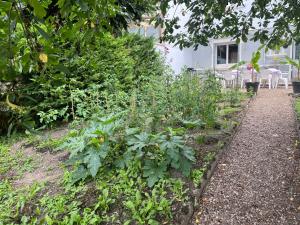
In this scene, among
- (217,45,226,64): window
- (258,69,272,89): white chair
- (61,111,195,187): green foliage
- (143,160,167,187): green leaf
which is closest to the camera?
(143,160,167,187): green leaf

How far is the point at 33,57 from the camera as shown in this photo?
1135 millimetres

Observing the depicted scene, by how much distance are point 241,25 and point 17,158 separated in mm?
3737

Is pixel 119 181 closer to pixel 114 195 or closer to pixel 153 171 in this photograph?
pixel 114 195

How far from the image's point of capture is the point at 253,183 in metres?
3.05

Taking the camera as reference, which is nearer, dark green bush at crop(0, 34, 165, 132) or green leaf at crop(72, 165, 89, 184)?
green leaf at crop(72, 165, 89, 184)

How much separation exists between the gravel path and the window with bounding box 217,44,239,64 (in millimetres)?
13141

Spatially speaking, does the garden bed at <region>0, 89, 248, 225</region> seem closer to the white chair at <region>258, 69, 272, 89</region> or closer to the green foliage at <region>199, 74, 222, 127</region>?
the green foliage at <region>199, 74, 222, 127</region>

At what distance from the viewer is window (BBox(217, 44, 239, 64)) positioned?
17266 millimetres

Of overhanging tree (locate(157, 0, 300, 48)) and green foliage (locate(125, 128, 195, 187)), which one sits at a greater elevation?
overhanging tree (locate(157, 0, 300, 48))

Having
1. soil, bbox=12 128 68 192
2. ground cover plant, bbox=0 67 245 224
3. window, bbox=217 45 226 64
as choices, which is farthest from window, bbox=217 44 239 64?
soil, bbox=12 128 68 192

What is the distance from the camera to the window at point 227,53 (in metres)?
17.3

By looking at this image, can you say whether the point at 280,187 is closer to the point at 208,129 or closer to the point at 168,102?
the point at 208,129

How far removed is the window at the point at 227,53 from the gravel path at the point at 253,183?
43.1 ft

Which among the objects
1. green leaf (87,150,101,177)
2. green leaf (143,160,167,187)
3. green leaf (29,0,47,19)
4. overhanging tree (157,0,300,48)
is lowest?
green leaf (143,160,167,187)
